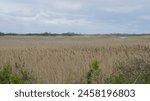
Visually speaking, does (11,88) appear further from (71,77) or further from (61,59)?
(61,59)

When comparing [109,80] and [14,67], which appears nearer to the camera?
[109,80]

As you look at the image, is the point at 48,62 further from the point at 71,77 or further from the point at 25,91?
the point at 25,91

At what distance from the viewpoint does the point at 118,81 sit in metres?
8.57

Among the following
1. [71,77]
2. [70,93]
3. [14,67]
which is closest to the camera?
[70,93]

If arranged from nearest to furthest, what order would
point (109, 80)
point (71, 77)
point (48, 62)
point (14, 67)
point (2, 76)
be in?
point (2, 76) → point (109, 80) → point (71, 77) → point (14, 67) → point (48, 62)

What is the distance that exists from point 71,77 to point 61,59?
2.54 meters

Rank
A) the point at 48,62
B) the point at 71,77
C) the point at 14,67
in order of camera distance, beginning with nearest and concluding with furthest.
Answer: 1. the point at 71,77
2. the point at 14,67
3. the point at 48,62

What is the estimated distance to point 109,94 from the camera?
5285 millimetres

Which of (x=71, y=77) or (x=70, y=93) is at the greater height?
(x=70, y=93)

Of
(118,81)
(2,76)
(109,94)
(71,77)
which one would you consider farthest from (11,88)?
(71,77)

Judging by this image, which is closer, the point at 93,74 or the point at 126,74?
the point at 93,74

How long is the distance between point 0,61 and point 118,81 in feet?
20.5

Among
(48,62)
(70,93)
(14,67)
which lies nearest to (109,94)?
(70,93)

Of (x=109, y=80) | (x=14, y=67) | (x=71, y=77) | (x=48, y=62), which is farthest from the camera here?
(x=48, y=62)
